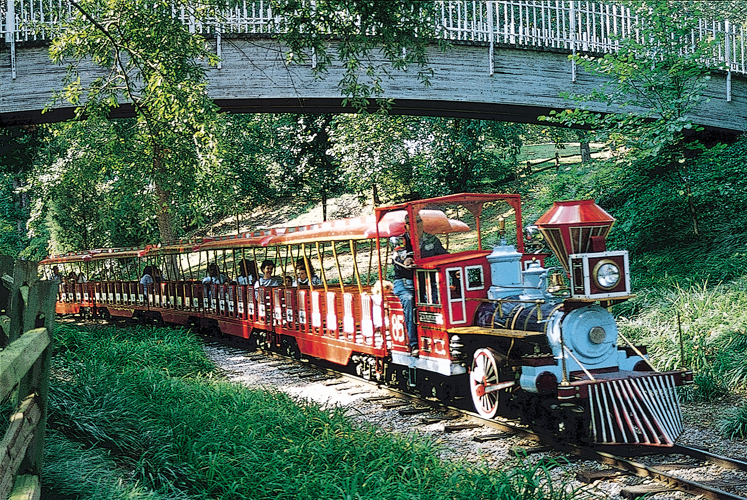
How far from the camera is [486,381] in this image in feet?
27.2

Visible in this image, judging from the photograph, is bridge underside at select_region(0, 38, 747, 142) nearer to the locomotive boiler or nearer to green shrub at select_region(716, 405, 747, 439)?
the locomotive boiler

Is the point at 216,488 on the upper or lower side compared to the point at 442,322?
lower

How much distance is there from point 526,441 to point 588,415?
86 cm

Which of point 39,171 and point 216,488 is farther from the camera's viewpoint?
point 39,171

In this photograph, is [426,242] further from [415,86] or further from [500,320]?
[415,86]

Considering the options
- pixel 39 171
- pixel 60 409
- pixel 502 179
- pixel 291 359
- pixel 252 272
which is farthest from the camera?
pixel 502 179

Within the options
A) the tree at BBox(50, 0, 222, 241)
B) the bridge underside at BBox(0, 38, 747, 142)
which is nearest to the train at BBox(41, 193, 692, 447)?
the tree at BBox(50, 0, 222, 241)

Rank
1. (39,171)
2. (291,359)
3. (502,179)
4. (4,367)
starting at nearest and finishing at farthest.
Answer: (4,367) < (291,359) < (39,171) < (502,179)

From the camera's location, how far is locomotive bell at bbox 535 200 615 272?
7.28 m

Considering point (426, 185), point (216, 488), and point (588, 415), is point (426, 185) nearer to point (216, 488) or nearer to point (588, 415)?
point (588, 415)

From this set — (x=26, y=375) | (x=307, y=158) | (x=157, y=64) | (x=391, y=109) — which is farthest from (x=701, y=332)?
(x=307, y=158)

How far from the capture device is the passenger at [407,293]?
958 centimetres

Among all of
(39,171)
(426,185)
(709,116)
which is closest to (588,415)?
(709,116)

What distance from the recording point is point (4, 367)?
3047 mm
